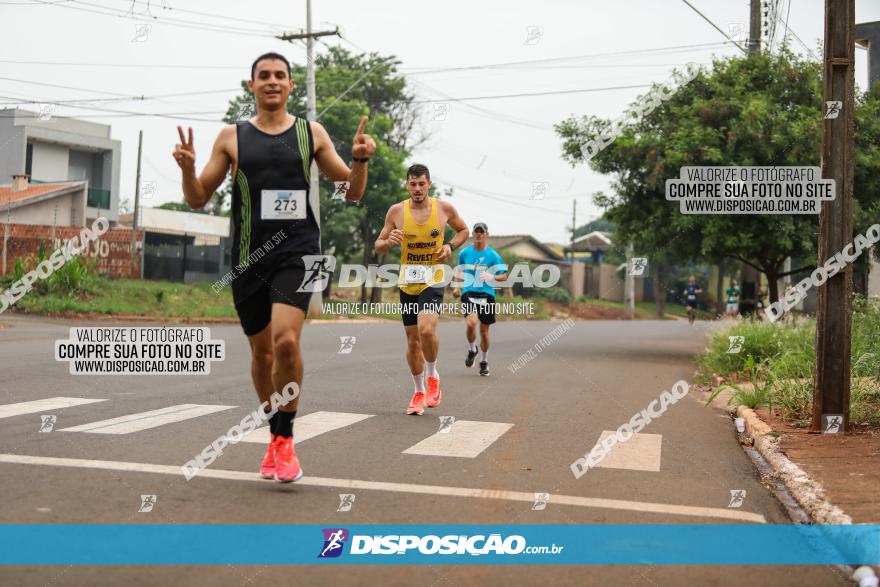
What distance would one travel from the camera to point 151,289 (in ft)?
96.9

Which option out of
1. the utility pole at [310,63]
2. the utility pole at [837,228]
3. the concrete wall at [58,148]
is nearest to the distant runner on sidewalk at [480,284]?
the utility pole at [837,228]

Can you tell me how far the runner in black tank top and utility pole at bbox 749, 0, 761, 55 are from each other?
18.0 meters

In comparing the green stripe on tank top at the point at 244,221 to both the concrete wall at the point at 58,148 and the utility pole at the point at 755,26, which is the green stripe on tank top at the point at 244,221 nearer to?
the utility pole at the point at 755,26

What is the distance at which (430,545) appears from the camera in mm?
4262

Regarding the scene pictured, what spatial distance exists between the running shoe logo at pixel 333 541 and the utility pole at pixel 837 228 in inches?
195

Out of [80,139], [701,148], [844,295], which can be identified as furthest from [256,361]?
[80,139]

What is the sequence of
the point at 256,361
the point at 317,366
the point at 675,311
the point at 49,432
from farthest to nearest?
the point at 675,311 → the point at 317,366 → the point at 49,432 → the point at 256,361

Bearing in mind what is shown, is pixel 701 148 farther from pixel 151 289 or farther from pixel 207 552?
pixel 151 289

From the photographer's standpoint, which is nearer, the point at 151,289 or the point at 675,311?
the point at 151,289

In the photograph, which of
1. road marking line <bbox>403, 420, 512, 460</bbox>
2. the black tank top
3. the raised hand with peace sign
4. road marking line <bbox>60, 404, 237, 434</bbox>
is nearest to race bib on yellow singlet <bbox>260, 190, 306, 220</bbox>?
the black tank top

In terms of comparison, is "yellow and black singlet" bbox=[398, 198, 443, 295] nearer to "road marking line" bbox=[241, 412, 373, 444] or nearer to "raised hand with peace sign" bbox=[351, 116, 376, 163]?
"road marking line" bbox=[241, 412, 373, 444]

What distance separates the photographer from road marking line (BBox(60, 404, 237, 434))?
7137mm

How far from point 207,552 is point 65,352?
10745 mm

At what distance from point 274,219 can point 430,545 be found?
2.20 m
